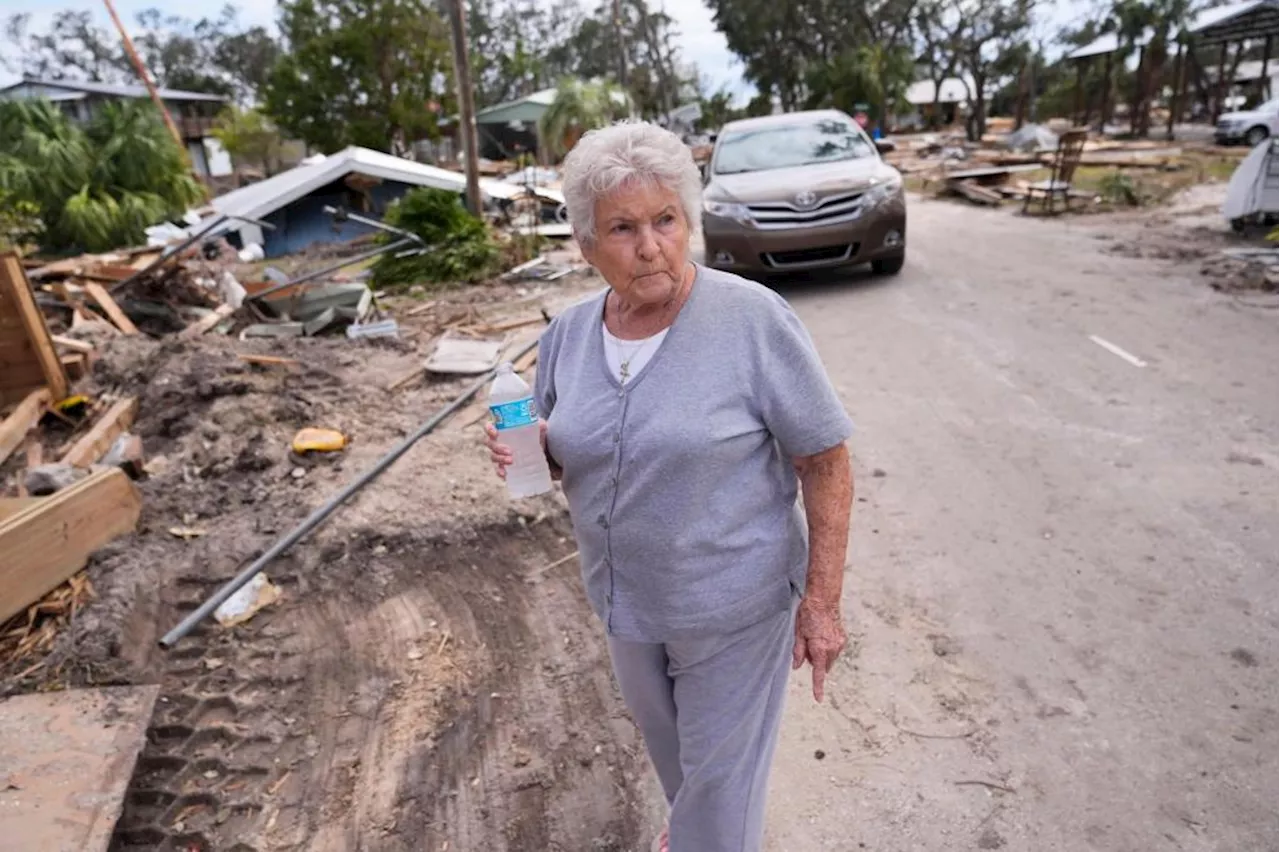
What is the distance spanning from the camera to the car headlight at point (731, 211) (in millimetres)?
8516

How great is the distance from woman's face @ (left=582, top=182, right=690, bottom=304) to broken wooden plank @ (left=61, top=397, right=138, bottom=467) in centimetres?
512

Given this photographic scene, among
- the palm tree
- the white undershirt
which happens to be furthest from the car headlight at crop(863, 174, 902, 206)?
the palm tree

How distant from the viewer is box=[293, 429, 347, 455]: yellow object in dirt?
5406 millimetres

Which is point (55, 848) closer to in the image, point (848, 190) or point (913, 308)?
point (913, 308)

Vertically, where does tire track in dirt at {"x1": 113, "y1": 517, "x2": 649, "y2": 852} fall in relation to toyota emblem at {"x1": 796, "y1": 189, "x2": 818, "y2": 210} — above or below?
below

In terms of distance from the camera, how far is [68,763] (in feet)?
8.67

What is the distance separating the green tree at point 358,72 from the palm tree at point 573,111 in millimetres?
8712

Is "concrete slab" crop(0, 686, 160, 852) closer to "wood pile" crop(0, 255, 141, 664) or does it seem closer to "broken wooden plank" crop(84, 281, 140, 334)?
"wood pile" crop(0, 255, 141, 664)

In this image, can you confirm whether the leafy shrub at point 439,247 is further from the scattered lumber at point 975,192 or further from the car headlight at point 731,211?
the scattered lumber at point 975,192

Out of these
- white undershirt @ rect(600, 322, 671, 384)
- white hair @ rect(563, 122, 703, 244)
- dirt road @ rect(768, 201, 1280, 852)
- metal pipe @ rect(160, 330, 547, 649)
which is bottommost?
dirt road @ rect(768, 201, 1280, 852)

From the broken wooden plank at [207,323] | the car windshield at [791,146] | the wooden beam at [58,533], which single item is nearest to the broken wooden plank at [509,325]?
the car windshield at [791,146]

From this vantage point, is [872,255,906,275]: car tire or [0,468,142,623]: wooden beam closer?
[0,468,142,623]: wooden beam

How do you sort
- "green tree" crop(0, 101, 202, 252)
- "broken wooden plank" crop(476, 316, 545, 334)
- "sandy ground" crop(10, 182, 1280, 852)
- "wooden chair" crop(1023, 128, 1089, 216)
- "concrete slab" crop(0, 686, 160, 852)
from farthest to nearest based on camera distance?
"green tree" crop(0, 101, 202, 252) < "wooden chair" crop(1023, 128, 1089, 216) < "broken wooden plank" crop(476, 316, 545, 334) < "sandy ground" crop(10, 182, 1280, 852) < "concrete slab" crop(0, 686, 160, 852)

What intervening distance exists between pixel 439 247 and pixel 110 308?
15.5ft
